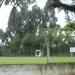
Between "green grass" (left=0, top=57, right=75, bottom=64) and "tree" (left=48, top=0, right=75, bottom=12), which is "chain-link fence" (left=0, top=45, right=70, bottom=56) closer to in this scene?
"green grass" (left=0, top=57, right=75, bottom=64)

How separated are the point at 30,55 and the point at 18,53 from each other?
0.51 m

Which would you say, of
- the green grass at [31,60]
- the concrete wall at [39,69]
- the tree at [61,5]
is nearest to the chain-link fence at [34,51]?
the green grass at [31,60]

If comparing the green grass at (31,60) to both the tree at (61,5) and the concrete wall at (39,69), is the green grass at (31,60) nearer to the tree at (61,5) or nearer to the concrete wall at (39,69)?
the concrete wall at (39,69)

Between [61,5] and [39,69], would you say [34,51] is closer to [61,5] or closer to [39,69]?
[39,69]

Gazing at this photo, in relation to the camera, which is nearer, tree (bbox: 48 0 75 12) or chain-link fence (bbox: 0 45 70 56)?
chain-link fence (bbox: 0 45 70 56)

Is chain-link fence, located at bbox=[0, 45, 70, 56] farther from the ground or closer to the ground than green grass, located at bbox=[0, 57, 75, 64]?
farther from the ground

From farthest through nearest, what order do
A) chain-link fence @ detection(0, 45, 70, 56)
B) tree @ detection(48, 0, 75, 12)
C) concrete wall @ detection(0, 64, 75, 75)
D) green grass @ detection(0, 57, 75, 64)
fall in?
tree @ detection(48, 0, 75, 12), chain-link fence @ detection(0, 45, 70, 56), green grass @ detection(0, 57, 75, 64), concrete wall @ detection(0, 64, 75, 75)

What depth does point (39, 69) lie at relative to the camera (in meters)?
11.4

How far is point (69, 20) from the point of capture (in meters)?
14.2

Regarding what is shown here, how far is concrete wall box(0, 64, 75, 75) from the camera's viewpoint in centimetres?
1121

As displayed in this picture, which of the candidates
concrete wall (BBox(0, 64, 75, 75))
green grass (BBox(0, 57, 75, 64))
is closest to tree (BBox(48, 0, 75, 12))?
green grass (BBox(0, 57, 75, 64))

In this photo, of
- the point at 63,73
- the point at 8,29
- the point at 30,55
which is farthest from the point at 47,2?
the point at 8,29

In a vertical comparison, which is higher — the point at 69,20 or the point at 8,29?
the point at 8,29

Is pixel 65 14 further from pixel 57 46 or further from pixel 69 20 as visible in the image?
pixel 57 46
